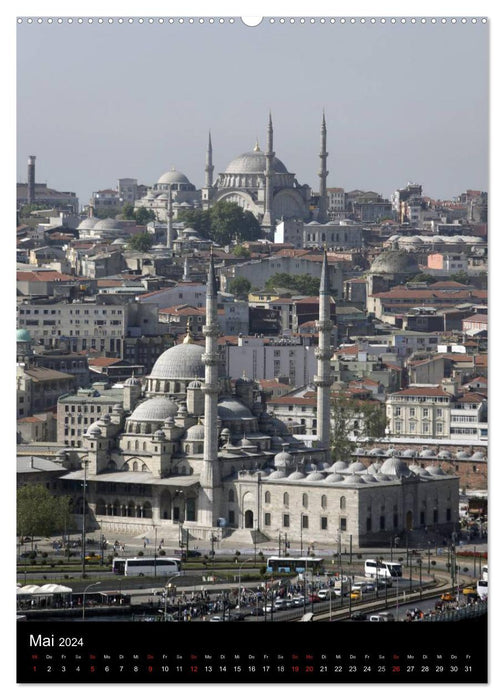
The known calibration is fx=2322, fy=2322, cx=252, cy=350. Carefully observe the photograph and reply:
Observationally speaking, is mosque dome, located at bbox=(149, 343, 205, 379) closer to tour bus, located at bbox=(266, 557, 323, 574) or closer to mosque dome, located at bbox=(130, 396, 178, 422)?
mosque dome, located at bbox=(130, 396, 178, 422)

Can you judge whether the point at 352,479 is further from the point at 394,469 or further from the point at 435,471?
the point at 435,471

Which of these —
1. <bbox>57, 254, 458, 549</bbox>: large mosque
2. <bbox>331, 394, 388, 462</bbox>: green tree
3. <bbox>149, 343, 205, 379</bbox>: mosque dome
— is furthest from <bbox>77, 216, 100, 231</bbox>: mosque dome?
<bbox>57, 254, 458, 549</bbox>: large mosque

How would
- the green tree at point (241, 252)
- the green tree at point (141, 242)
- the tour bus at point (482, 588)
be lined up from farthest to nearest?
the green tree at point (141, 242)
the green tree at point (241, 252)
the tour bus at point (482, 588)

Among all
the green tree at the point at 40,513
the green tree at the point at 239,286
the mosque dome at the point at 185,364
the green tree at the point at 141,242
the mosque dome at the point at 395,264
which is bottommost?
the green tree at the point at 40,513

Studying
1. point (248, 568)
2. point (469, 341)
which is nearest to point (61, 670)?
point (248, 568)

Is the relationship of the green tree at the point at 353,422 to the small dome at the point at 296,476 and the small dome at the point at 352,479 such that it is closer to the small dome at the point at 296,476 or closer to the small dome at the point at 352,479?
the small dome at the point at 296,476

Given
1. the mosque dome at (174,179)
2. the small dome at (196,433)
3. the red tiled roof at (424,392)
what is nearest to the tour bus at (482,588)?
the small dome at (196,433)

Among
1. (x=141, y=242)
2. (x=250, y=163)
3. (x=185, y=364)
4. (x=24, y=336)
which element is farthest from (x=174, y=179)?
(x=185, y=364)
